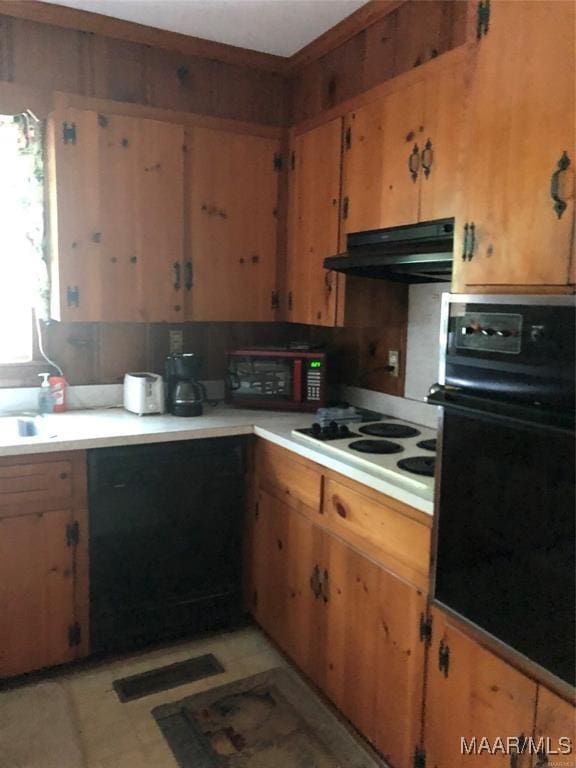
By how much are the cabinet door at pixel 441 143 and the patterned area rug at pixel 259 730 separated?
1741 millimetres

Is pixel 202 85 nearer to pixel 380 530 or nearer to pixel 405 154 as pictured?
pixel 405 154

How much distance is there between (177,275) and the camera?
269cm

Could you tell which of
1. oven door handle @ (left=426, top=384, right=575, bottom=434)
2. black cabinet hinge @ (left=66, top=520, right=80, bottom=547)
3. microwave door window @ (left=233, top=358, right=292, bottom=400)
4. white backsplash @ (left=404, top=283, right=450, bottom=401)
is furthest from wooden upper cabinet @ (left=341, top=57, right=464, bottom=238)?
black cabinet hinge @ (left=66, top=520, right=80, bottom=547)

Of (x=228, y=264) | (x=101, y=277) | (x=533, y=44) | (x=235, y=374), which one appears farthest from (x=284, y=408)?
(x=533, y=44)

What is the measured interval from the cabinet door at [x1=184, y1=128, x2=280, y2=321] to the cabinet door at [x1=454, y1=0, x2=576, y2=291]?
4.93 feet

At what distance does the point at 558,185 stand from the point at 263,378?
5.72 ft

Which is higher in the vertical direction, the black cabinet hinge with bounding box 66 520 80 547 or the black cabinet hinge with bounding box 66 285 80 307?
the black cabinet hinge with bounding box 66 285 80 307

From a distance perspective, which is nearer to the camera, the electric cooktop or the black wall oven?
the black wall oven

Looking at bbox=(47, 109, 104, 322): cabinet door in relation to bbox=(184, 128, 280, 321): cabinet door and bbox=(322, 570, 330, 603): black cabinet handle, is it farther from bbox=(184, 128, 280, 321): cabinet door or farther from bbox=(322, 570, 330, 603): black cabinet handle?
bbox=(322, 570, 330, 603): black cabinet handle

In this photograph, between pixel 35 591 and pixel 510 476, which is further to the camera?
pixel 35 591

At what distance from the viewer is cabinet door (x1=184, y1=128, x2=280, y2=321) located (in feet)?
8.84

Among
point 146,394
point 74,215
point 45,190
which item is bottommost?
point 146,394

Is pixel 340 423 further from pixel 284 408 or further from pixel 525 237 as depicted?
pixel 525 237

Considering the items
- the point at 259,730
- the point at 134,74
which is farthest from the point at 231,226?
the point at 259,730
